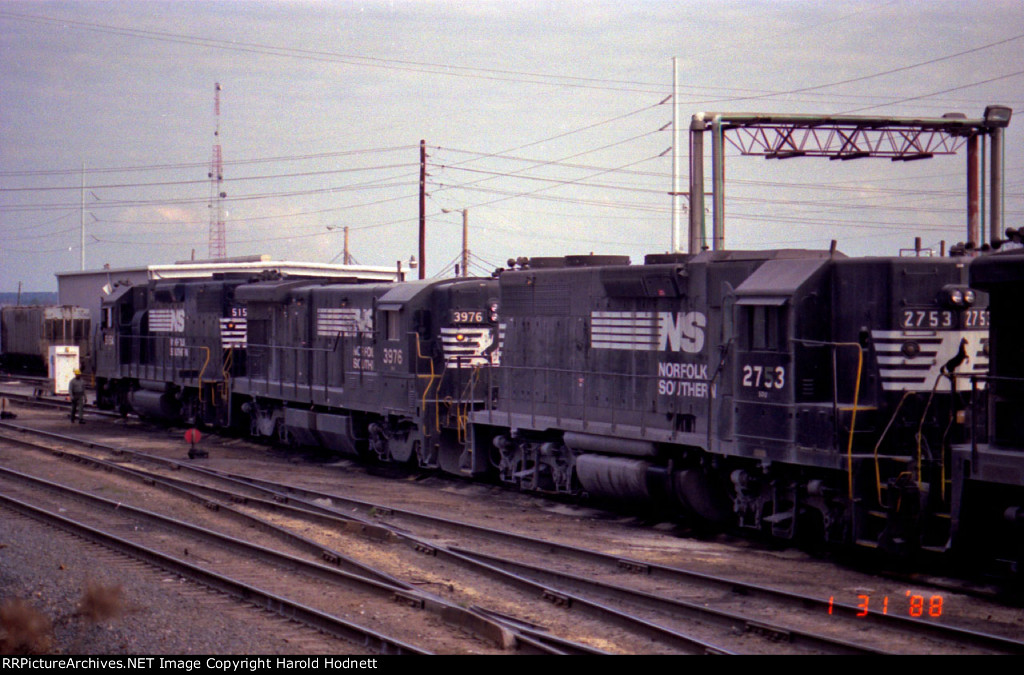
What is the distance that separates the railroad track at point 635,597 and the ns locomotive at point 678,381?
176 cm

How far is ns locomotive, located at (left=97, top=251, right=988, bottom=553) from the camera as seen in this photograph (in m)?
11.1

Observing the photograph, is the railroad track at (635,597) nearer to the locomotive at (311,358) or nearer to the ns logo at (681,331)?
the ns logo at (681,331)

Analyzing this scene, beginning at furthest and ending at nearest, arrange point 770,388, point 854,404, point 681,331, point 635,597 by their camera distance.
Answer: point 681,331
point 770,388
point 854,404
point 635,597

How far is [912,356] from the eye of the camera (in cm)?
1116

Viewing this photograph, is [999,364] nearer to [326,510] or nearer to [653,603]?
[653,603]

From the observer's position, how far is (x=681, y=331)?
44.8ft

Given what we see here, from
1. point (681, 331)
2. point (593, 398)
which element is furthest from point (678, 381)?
point (593, 398)

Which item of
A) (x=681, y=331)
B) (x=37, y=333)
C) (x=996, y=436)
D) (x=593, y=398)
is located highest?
(x=37, y=333)

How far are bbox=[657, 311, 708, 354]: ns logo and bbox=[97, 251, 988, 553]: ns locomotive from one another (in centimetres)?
3

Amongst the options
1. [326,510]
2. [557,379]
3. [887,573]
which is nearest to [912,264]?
[887,573]

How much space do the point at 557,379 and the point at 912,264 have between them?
6.00 m

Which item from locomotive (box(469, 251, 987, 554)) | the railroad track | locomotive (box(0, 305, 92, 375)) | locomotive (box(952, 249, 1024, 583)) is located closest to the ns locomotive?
locomotive (box(469, 251, 987, 554))

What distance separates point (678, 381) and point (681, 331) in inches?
25.8

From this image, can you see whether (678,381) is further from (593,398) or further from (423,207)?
(423,207)
